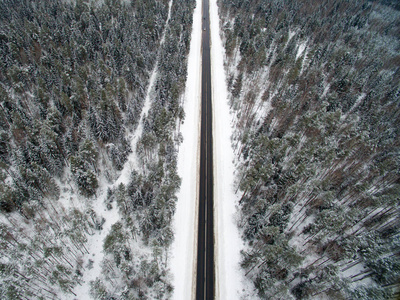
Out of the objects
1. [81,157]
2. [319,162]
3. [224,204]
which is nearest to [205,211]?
[224,204]

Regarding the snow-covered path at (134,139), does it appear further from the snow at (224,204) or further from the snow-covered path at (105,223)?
the snow at (224,204)

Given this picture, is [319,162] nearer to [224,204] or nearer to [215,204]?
[224,204]

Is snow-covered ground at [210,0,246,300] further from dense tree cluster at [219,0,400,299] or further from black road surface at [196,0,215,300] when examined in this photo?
dense tree cluster at [219,0,400,299]

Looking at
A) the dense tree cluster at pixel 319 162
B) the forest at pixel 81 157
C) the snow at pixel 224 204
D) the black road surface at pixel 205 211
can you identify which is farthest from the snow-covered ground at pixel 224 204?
the forest at pixel 81 157

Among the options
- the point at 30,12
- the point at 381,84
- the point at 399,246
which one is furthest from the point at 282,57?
the point at 30,12

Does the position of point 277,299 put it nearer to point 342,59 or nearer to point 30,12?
point 342,59

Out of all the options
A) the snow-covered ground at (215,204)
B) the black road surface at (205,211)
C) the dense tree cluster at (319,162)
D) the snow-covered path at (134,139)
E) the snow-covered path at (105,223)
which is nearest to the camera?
the dense tree cluster at (319,162)
